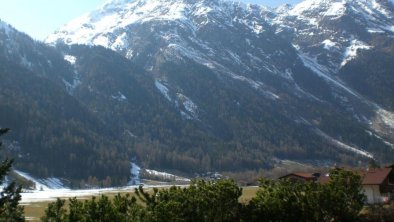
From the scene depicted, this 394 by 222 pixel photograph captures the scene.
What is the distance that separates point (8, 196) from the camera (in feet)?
120

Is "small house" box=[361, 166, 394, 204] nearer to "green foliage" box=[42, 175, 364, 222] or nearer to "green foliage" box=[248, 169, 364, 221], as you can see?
"green foliage" box=[42, 175, 364, 222]

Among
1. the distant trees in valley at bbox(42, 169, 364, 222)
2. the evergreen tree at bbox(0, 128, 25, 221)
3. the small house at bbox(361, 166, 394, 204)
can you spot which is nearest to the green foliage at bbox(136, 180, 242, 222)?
the distant trees in valley at bbox(42, 169, 364, 222)

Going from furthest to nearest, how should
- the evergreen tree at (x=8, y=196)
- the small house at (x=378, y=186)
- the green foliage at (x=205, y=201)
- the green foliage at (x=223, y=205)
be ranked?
the small house at (x=378, y=186) < the green foliage at (x=205, y=201) < the green foliage at (x=223, y=205) < the evergreen tree at (x=8, y=196)

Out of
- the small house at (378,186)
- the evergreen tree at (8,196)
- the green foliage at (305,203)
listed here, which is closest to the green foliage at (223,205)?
the green foliage at (305,203)

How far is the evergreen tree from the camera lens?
33.0m

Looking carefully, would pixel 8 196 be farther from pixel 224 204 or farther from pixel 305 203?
pixel 305 203

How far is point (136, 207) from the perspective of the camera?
49906 mm

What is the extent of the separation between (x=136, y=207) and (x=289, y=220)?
63.7ft

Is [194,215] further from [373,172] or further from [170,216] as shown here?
[373,172]

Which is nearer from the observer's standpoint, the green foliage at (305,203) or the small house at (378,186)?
the green foliage at (305,203)

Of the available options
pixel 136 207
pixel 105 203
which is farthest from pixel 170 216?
pixel 105 203

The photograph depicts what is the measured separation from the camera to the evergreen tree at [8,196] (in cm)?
3303

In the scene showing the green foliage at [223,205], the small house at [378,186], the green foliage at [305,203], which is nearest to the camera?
the green foliage at [223,205]

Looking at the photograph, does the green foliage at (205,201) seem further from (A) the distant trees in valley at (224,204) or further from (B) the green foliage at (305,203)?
(B) the green foliage at (305,203)
